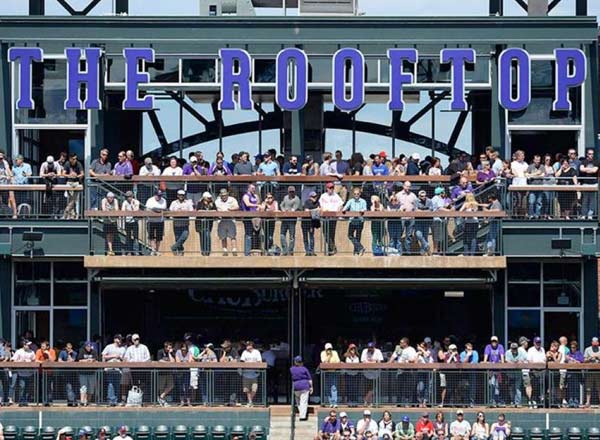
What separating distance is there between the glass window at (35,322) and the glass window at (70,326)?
7.6 inches

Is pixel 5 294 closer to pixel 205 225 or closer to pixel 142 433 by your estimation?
pixel 205 225

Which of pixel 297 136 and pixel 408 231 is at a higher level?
pixel 297 136

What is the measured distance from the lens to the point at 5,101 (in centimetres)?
4331

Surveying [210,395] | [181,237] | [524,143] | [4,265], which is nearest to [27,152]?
[4,265]

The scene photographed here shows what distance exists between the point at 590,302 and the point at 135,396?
33.4 ft

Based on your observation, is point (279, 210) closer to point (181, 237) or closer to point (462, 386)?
point (181, 237)

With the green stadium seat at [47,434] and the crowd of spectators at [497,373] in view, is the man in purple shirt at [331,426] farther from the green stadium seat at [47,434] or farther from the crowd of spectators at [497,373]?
the green stadium seat at [47,434]

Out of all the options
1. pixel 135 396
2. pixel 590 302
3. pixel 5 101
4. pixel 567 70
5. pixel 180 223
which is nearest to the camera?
pixel 135 396

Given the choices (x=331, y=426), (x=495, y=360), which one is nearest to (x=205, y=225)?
(x=331, y=426)

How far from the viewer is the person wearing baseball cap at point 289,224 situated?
40219 millimetres

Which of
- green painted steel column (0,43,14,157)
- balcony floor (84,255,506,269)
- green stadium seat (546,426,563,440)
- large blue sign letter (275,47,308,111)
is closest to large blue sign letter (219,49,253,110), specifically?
large blue sign letter (275,47,308,111)

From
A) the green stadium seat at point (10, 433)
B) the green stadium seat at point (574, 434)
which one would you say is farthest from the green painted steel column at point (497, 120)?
the green stadium seat at point (10, 433)

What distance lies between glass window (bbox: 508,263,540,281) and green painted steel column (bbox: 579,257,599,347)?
1029 millimetres

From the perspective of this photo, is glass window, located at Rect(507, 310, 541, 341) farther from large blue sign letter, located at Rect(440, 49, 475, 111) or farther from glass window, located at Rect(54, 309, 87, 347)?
glass window, located at Rect(54, 309, 87, 347)
